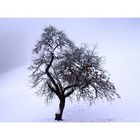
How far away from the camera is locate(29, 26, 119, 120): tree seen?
2.86 meters

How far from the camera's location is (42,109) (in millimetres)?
2826

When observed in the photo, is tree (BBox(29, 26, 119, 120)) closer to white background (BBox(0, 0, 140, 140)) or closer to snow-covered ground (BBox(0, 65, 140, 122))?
snow-covered ground (BBox(0, 65, 140, 122))

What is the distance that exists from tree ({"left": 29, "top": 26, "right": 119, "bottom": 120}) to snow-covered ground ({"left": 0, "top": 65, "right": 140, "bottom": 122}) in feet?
0.20

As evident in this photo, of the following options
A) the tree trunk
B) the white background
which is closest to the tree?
the tree trunk

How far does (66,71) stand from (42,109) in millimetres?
390
